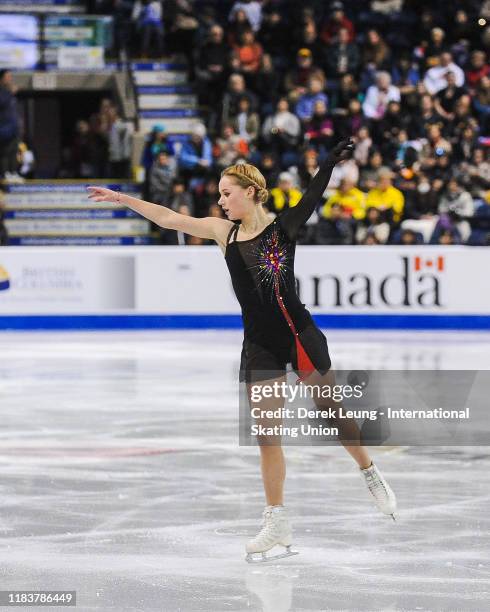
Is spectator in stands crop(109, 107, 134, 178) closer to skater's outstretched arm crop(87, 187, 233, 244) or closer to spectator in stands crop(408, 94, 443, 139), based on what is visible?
spectator in stands crop(408, 94, 443, 139)

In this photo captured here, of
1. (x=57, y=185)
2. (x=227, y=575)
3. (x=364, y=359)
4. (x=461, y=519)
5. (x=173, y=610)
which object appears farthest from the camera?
(x=57, y=185)

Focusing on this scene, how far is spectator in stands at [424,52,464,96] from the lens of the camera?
2084 centimetres

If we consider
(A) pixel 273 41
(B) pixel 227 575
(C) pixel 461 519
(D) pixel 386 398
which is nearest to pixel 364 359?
(D) pixel 386 398

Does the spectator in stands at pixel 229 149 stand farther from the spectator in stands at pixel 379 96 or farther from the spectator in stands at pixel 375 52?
the spectator in stands at pixel 375 52

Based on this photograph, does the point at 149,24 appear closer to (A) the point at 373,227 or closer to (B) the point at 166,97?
(B) the point at 166,97

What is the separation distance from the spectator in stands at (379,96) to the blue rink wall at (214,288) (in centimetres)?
378

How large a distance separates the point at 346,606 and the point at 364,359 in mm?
8581

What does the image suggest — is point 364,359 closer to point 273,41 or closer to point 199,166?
point 199,166

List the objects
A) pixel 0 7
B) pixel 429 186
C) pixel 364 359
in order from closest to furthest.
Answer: pixel 364 359
pixel 429 186
pixel 0 7

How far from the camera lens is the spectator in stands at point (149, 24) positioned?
73.8ft

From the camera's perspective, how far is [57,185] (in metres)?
21.1

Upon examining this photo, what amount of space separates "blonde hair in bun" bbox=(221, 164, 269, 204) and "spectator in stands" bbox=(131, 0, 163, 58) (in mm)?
17289

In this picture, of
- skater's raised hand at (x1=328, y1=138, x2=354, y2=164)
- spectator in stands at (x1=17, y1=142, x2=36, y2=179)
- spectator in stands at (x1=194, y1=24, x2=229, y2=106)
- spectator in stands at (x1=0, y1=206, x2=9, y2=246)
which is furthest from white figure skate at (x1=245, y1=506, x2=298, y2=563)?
spectator in stands at (x1=194, y1=24, x2=229, y2=106)

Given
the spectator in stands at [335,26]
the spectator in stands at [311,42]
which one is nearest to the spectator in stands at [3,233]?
the spectator in stands at [311,42]
